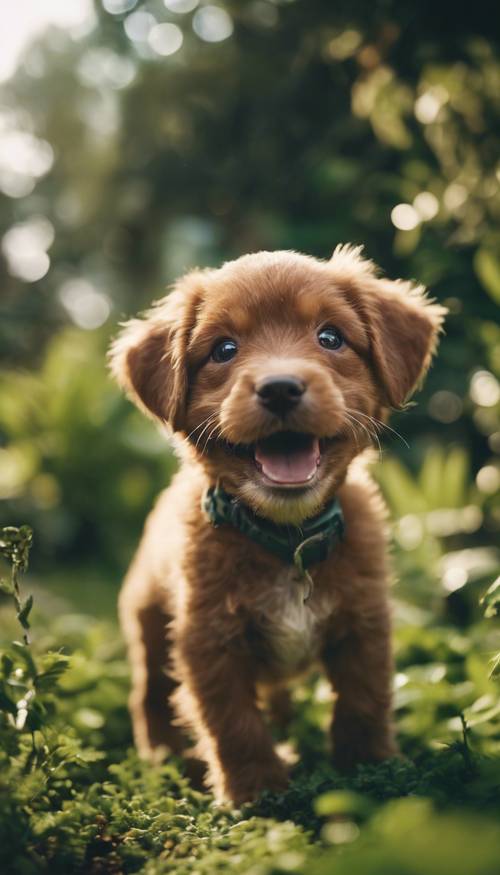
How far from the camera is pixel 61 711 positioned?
349 centimetres

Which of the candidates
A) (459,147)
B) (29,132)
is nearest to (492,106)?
(459,147)

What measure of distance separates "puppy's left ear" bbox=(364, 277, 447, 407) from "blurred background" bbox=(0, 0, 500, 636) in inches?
51.1

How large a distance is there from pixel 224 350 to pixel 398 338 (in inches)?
26.4

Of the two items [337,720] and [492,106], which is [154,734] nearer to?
[337,720]

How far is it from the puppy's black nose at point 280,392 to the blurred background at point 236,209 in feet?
5.12

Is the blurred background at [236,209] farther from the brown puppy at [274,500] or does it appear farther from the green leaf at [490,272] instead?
the brown puppy at [274,500]

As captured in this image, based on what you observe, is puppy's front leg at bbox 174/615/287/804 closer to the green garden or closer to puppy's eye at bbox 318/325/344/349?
the green garden

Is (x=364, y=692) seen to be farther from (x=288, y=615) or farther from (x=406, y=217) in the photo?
(x=406, y=217)

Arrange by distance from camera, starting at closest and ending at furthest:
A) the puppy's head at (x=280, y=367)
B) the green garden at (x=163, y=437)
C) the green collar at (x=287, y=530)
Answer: the green garden at (x=163, y=437) < the puppy's head at (x=280, y=367) < the green collar at (x=287, y=530)

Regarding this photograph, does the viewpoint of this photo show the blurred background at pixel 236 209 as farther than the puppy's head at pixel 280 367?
Yes

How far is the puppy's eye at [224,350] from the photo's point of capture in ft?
9.48

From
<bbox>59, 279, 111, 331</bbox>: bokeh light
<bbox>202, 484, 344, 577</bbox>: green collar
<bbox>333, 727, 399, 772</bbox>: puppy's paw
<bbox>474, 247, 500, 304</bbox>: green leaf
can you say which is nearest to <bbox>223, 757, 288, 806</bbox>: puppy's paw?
<bbox>333, 727, 399, 772</bbox>: puppy's paw

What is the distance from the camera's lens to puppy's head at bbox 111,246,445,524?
257cm

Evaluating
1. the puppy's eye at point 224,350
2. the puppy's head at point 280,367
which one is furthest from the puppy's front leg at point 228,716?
the puppy's eye at point 224,350
